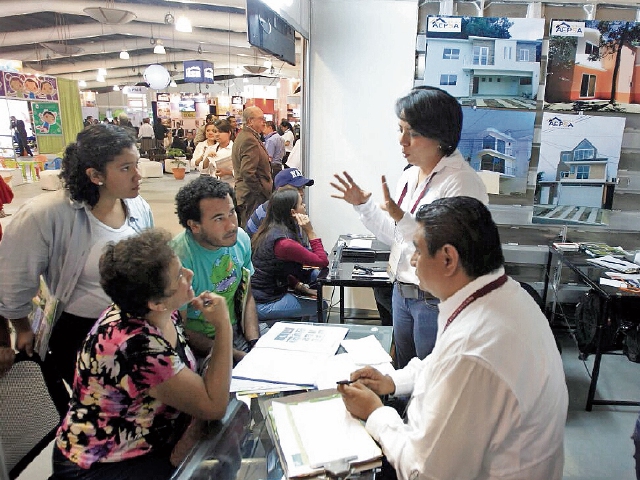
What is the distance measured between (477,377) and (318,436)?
0.43 meters

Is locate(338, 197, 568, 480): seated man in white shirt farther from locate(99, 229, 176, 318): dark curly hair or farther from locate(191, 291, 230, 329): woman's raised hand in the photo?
locate(99, 229, 176, 318): dark curly hair

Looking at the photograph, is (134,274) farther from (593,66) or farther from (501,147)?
(593,66)

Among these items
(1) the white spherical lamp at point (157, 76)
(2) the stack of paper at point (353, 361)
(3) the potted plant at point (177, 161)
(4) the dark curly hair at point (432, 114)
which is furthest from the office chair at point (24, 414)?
(1) the white spherical lamp at point (157, 76)

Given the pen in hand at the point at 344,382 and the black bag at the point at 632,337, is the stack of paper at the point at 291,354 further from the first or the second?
the black bag at the point at 632,337

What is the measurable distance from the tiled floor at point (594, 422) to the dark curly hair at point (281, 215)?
1.74 ft

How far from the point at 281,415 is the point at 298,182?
218cm

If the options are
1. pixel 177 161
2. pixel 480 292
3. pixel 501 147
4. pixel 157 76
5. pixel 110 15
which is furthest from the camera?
pixel 157 76

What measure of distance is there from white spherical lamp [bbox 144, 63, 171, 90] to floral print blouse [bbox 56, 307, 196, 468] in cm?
429

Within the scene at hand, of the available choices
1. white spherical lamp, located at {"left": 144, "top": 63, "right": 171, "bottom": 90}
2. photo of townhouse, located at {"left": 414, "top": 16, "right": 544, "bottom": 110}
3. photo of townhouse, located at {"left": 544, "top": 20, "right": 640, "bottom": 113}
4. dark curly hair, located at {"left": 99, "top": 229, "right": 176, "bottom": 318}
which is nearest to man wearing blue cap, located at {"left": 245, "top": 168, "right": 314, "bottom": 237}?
photo of townhouse, located at {"left": 414, "top": 16, "right": 544, "bottom": 110}

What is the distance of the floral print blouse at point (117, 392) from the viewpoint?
1.19 meters

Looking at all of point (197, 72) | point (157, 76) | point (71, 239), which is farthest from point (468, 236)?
point (197, 72)

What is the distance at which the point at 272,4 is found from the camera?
8.36 ft

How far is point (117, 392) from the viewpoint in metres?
1.20

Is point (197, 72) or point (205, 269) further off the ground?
point (197, 72)
